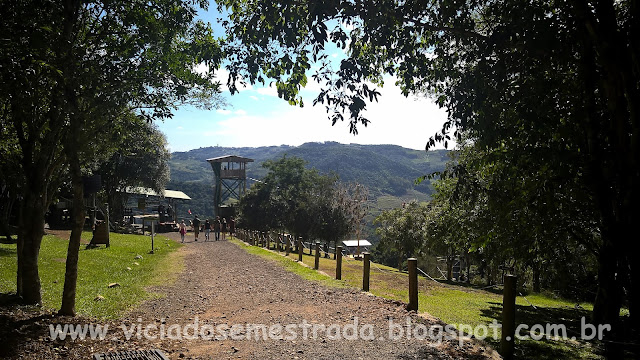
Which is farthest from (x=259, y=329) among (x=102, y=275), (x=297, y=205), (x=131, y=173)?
(x=297, y=205)

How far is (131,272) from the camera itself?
14.2 meters

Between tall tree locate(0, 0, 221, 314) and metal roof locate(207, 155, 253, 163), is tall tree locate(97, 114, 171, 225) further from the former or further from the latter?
tall tree locate(0, 0, 221, 314)

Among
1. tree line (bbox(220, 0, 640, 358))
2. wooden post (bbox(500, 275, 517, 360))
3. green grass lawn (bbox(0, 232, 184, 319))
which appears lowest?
green grass lawn (bbox(0, 232, 184, 319))

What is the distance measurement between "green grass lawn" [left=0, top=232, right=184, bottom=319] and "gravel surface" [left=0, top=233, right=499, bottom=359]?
722 mm

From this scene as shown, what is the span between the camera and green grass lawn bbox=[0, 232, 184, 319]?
8820 mm

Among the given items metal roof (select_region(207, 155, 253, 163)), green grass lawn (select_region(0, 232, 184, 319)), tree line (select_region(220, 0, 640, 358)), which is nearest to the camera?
tree line (select_region(220, 0, 640, 358))

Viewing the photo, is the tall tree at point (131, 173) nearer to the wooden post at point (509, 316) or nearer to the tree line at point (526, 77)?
the tree line at point (526, 77)

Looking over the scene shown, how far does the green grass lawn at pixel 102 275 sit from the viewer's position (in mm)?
8820

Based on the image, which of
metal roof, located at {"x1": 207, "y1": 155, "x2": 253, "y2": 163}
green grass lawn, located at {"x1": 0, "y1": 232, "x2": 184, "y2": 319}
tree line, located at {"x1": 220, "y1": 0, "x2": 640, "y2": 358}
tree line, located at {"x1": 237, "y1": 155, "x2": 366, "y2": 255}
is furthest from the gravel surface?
metal roof, located at {"x1": 207, "y1": 155, "x2": 253, "y2": 163}

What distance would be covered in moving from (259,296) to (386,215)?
37.7 metres

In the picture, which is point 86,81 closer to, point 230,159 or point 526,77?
point 526,77

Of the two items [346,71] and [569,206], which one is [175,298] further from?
[569,206]

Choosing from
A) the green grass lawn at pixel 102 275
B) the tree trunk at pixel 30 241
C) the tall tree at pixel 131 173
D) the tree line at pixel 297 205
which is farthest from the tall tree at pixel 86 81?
the tree line at pixel 297 205

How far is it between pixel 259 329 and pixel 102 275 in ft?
26.3
